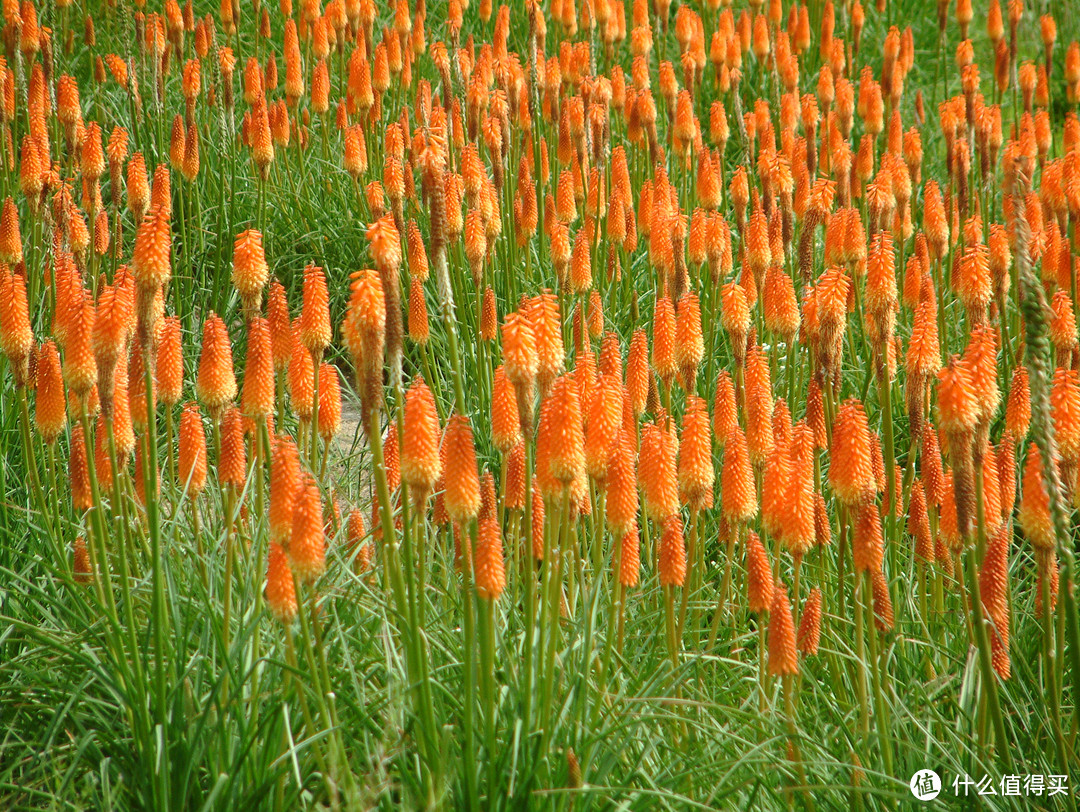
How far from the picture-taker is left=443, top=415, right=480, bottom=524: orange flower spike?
2045mm

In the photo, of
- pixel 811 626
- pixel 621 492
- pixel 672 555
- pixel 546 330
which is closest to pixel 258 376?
pixel 546 330

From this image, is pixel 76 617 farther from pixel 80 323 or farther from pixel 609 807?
pixel 609 807

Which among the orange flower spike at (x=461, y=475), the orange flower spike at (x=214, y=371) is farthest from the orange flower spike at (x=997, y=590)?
the orange flower spike at (x=214, y=371)

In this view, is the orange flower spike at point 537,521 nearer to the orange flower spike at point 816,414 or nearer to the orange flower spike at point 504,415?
the orange flower spike at point 504,415

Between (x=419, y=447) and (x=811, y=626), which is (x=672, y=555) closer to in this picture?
(x=811, y=626)

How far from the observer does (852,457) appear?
8.27 ft

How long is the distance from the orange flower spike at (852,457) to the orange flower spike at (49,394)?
1814mm

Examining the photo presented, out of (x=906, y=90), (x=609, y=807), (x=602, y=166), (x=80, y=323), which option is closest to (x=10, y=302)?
(x=80, y=323)

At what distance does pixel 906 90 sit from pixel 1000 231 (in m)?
6.10

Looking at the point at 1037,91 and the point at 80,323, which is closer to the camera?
the point at 80,323

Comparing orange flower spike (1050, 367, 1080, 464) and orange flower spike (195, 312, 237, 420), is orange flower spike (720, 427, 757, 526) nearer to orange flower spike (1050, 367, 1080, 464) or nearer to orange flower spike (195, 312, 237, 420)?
orange flower spike (1050, 367, 1080, 464)


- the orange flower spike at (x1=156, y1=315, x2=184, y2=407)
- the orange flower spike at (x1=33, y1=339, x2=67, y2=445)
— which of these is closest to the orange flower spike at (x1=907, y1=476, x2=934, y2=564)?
the orange flower spike at (x1=156, y1=315, x2=184, y2=407)

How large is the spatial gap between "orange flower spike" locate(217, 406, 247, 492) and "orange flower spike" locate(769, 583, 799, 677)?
1.17m

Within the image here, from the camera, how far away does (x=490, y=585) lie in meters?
2.04
